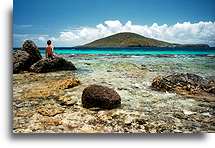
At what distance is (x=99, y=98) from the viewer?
1971 mm

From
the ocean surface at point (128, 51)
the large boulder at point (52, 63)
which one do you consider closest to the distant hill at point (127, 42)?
the ocean surface at point (128, 51)

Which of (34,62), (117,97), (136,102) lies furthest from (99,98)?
(34,62)

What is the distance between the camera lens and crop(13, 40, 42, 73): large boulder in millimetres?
2042

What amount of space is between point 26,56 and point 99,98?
1.84ft

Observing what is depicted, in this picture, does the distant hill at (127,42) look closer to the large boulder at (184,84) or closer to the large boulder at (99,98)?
the large boulder at (184,84)

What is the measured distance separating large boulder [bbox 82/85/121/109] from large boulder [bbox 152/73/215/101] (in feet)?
0.98

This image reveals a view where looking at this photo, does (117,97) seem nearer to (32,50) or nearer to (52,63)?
(52,63)

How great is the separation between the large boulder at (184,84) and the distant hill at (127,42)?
0.69 feet

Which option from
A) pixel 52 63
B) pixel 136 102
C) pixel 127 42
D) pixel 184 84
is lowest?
pixel 136 102

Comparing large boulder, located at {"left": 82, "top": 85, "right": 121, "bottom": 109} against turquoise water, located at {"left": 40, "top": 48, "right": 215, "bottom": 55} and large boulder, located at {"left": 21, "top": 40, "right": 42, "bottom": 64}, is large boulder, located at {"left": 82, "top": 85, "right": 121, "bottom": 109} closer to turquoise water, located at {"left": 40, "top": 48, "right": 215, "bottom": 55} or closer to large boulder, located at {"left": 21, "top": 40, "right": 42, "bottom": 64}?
turquoise water, located at {"left": 40, "top": 48, "right": 215, "bottom": 55}

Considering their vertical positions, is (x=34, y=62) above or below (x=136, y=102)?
above

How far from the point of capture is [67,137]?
2.02 m

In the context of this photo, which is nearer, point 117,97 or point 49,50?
point 117,97
